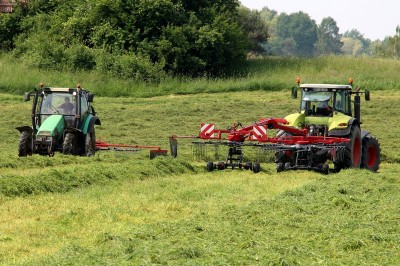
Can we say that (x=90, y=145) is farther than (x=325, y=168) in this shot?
Yes

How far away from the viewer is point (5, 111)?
30297 mm

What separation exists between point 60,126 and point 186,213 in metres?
7.80

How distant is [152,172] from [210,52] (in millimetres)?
29333

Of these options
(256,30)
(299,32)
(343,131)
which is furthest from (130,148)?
(299,32)

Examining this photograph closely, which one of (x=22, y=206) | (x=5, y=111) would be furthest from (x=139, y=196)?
(x=5, y=111)

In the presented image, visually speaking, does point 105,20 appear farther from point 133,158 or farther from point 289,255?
point 289,255

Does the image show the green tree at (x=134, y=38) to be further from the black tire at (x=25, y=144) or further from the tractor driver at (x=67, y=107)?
the black tire at (x=25, y=144)

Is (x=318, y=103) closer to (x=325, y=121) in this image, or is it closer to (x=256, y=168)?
(x=325, y=121)

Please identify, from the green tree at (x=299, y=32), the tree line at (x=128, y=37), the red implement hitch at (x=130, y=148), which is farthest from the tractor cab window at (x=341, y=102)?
the green tree at (x=299, y=32)

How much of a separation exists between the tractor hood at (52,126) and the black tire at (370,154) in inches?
266

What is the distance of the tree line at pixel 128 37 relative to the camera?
4288cm

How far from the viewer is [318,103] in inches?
809

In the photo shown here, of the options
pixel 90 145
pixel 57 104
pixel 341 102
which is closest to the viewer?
pixel 90 145

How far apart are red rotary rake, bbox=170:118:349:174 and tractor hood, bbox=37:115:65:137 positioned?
3069 mm
